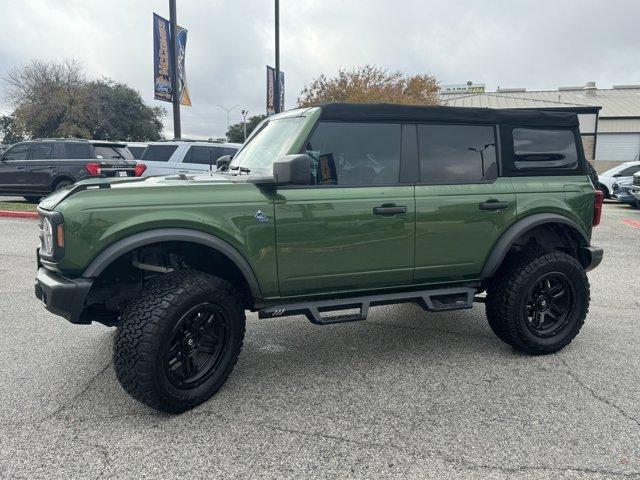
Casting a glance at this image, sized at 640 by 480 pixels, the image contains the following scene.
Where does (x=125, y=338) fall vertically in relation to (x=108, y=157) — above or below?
below

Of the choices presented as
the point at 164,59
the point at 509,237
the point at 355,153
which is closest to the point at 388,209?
the point at 355,153

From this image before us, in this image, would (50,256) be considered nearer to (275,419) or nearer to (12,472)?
(12,472)

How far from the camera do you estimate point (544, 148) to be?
13.3 feet

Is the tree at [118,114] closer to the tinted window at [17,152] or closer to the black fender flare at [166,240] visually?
the tinted window at [17,152]

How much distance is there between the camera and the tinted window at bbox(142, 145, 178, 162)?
1222 centimetres

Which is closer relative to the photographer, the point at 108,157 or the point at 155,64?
the point at 108,157

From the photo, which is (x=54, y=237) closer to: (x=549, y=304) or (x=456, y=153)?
(x=456, y=153)

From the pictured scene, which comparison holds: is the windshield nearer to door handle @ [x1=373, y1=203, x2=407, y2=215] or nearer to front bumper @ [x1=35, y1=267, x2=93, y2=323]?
door handle @ [x1=373, y1=203, x2=407, y2=215]

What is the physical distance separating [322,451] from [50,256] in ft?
6.21

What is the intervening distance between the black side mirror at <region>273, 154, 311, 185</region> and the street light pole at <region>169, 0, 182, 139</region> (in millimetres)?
12627

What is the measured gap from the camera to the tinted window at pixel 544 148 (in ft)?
13.0

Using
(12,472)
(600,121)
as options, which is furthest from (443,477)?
(600,121)

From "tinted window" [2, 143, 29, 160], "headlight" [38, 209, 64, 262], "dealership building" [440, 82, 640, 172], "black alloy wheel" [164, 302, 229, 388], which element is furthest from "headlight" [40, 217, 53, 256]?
"dealership building" [440, 82, 640, 172]

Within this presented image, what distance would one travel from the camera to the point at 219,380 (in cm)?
313
